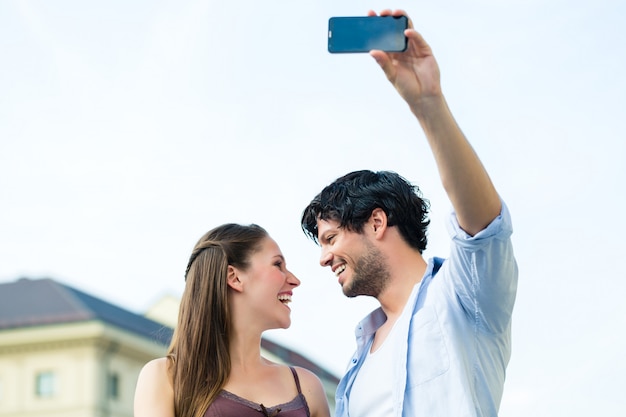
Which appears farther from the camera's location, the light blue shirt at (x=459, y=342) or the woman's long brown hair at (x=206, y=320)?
the woman's long brown hair at (x=206, y=320)

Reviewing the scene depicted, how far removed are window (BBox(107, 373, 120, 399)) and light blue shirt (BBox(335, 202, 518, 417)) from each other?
24.7m

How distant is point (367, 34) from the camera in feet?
8.11

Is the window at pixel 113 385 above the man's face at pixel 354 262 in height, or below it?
below

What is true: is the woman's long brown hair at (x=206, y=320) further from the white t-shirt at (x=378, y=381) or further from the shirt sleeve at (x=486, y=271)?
the shirt sleeve at (x=486, y=271)

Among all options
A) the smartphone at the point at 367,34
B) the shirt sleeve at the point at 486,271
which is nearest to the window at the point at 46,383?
the shirt sleeve at the point at 486,271

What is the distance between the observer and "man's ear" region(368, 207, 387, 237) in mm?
3635

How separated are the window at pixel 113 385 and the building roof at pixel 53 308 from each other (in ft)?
4.65

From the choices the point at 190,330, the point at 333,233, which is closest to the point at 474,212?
the point at 333,233

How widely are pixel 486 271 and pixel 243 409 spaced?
3.85 feet

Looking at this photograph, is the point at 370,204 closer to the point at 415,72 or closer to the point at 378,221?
the point at 378,221

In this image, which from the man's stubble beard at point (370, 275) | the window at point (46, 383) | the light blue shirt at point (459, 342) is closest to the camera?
the light blue shirt at point (459, 342)

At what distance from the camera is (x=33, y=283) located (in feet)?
99.3

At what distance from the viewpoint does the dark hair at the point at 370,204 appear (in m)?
3.67

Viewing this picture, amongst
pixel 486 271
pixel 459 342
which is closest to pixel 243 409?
pixel 459 342
